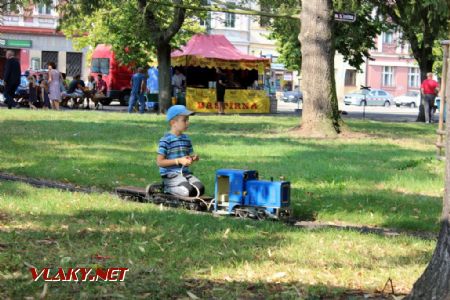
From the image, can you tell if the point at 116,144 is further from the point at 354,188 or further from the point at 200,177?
the point at 354,188

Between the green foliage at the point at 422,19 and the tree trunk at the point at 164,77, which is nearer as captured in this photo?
the green foliage at the point at 422,19

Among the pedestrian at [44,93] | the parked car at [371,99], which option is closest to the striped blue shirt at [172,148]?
the pedestrian at [44,93]

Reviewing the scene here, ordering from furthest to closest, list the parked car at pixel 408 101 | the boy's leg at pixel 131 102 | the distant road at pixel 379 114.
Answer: the parked car at pixel 408 101
the distant road at pixel 379 114
the boy's leg at pixel 131 102

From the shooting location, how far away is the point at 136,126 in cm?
2075

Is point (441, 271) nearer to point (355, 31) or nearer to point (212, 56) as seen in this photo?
point (355, 31)

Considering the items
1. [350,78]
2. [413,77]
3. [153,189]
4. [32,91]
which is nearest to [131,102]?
[32,91]

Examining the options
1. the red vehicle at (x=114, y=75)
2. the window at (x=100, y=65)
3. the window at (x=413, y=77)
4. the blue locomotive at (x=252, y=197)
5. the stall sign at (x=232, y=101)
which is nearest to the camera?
the blue locomotive at (x=252, y=197)

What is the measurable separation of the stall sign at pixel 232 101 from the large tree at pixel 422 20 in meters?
7.81

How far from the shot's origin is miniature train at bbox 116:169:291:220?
844 centimetres

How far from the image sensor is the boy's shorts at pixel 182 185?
8906mm

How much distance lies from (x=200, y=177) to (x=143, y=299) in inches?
242

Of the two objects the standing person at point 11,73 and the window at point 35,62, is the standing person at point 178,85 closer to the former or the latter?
the standing person at point 11,73

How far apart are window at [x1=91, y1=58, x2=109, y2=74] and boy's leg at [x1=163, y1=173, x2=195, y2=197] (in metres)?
35.2

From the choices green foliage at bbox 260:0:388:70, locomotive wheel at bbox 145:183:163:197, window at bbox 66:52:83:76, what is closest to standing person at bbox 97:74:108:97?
green foliage at bbox 260:0:388:70
